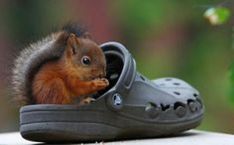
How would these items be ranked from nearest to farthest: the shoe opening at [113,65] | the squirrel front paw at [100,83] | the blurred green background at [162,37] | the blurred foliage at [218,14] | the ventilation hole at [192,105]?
the squirrel front paw at [100,83] < the shoe opening at [113,65] < the ventilation hole at [192,105] < the blurred foliage at [218,14] < the blurred green background at [162,37]

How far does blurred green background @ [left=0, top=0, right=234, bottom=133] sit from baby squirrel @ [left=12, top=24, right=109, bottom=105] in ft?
9.68

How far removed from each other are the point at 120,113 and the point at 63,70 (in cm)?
17

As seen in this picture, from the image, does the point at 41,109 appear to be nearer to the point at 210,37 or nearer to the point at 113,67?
the point at 113,67

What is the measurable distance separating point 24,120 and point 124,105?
233 mm

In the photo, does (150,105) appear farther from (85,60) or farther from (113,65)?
(85,60)

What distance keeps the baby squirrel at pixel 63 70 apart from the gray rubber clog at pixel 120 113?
3cm

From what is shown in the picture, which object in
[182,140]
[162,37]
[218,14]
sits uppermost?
[162,37]

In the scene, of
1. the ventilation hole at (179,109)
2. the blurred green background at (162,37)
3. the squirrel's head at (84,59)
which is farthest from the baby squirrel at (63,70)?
the blurred green background at (162,37)

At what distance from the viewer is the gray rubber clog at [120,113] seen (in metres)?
2.25

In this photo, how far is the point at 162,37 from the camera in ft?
18.4

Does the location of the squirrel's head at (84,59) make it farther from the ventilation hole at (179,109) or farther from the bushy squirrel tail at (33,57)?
the ventilation hole at (179,109)

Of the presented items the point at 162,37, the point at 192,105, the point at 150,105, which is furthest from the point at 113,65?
the point at 162,37

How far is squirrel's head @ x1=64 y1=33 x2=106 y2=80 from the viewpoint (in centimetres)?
225

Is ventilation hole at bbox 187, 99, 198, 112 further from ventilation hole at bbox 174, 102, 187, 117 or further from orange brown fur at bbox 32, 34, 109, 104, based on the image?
orange brown fur at bbox 32, 34, 109, 104
